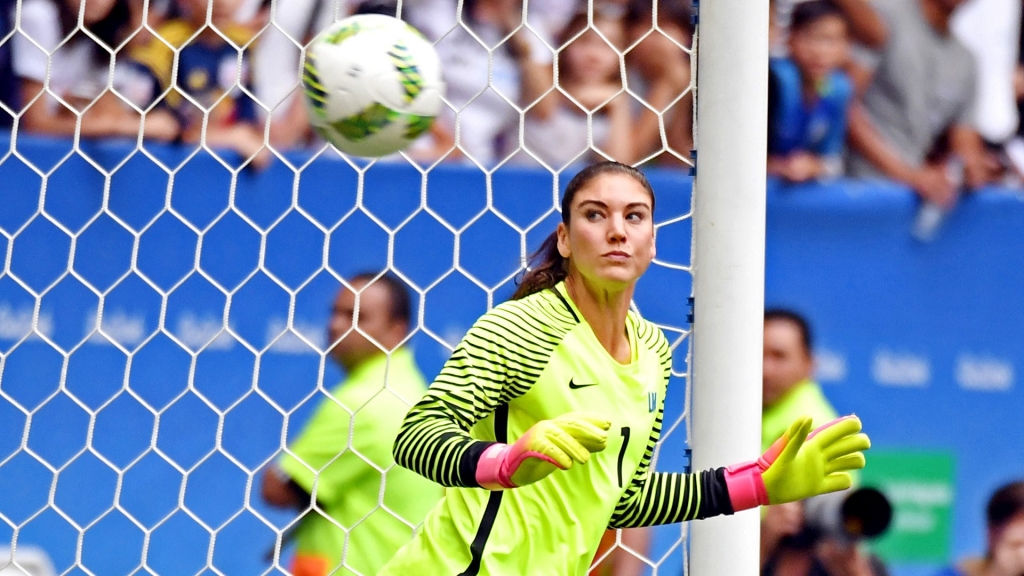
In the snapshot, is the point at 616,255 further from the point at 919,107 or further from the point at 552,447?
the point at 919,107

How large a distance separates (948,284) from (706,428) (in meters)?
1.56

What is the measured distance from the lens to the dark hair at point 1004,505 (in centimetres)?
296

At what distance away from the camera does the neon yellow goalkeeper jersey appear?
1.42 meters

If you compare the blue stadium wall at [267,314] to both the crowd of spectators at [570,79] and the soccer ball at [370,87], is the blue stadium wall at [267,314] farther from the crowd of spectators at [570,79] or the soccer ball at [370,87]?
the soccer ball at [370,87]

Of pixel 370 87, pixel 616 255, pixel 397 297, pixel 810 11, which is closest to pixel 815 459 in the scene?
pixel 616 255

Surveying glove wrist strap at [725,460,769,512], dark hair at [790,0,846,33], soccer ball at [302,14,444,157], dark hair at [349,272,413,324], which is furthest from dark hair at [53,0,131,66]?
glove wrist strap at [725,460,769,512]

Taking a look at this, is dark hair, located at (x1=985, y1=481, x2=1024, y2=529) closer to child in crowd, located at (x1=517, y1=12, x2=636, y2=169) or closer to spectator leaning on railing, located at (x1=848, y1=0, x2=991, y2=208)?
spectator leaning on railing, located at (x1=848, y1=0, x2=991, y2=208)

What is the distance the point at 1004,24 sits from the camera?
3.12 metres

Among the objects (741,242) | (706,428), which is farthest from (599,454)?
(741,242)

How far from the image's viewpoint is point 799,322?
9.84ft

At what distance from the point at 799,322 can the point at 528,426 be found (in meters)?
1.66

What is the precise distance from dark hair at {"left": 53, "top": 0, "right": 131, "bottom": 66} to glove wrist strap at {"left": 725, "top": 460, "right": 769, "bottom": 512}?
5.54 feet

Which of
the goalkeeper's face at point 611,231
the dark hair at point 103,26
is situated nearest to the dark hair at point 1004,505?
the goalkeeper's face at point 611,231

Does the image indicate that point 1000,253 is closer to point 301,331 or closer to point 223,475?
point 301,331
